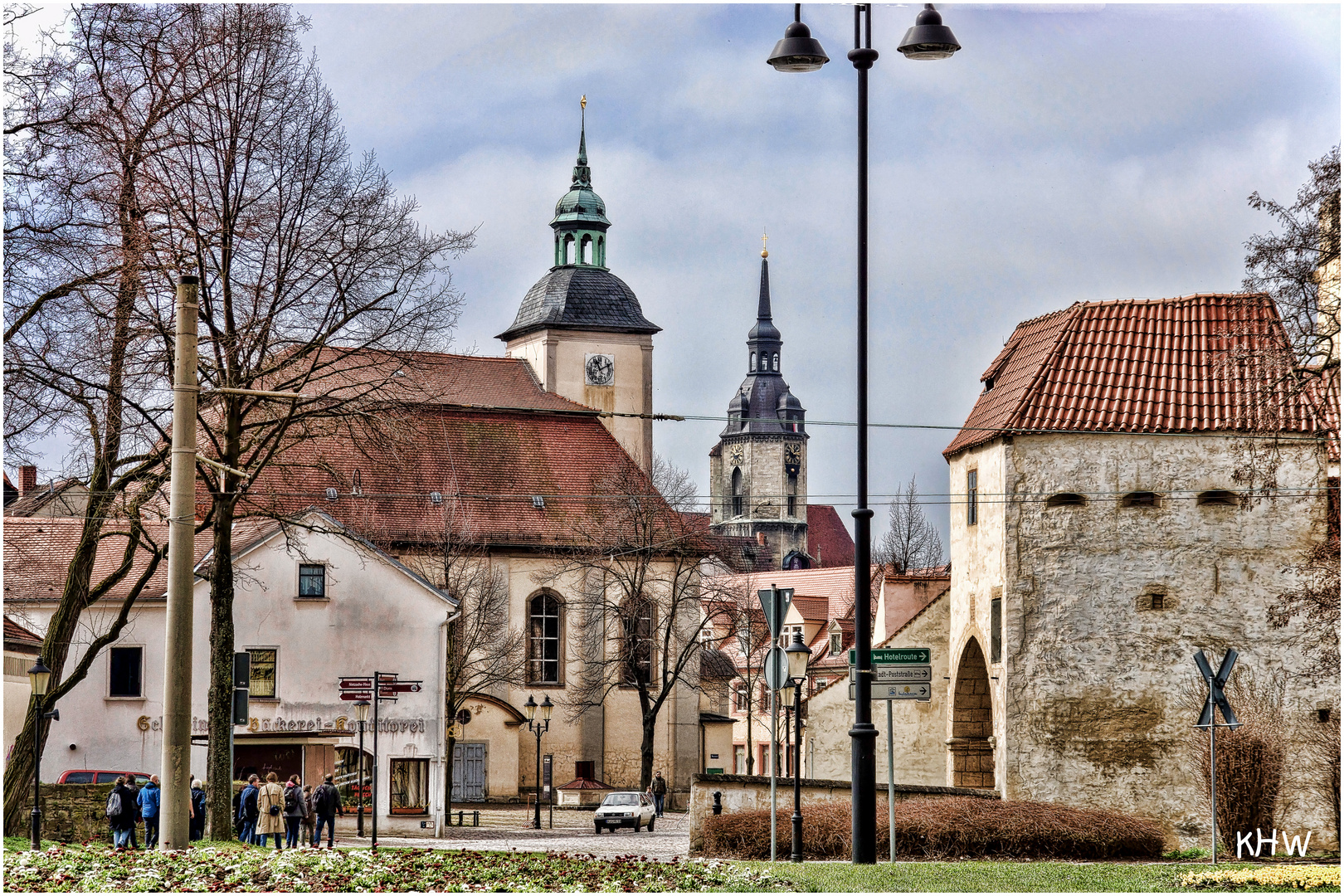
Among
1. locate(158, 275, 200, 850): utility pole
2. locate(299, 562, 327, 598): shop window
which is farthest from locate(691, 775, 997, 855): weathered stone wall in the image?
locate(299, 562, 327, 598): shop window

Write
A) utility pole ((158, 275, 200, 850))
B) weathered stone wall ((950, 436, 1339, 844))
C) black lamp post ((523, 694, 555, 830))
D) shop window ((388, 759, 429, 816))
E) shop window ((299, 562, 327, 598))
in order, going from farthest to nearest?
black lamp post ((523, 694, 555, 830)) → shop window ((299, 562, 327, 598)) → shop window ((388, 759, 429, 816)) → weathered stone wall ((950, 436, 1339, 844)) → utility pole ((158, 275, 200, 850))

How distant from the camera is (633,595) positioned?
5481 centimetres

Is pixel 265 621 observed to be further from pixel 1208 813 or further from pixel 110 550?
pixel 1208 813

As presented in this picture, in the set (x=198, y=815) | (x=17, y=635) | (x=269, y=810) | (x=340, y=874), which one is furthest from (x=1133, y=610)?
(x=17, y=635)

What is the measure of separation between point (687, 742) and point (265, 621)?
22896mm

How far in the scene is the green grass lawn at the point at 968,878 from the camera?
45.2 feet

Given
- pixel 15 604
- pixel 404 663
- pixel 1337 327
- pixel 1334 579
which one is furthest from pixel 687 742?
pixel 1337 327

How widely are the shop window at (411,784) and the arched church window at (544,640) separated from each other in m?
18.4

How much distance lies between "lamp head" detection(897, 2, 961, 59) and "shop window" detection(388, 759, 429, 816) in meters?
27.5

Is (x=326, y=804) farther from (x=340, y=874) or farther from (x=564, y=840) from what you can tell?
(x=340, y=874)

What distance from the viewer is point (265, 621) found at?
39.3m

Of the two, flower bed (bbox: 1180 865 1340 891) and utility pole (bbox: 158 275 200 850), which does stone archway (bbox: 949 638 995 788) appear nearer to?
flower bed (bbox: 1180 865 1340 891)

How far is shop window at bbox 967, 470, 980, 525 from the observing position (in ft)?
112

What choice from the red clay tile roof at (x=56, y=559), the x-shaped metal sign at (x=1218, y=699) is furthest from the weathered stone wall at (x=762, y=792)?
the red clay tile roof at (x=56, y=559)
